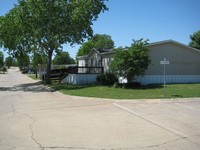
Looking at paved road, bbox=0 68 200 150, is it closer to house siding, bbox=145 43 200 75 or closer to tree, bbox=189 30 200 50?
house siding, bbox=145 43 200 75

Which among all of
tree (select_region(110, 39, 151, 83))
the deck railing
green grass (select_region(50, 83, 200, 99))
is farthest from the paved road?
Result: the deck railing

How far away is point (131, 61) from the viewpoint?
22.4 meters

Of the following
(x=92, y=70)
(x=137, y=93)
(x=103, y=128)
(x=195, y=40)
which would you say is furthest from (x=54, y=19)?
(x=195, y=40)

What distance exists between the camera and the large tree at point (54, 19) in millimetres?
26312

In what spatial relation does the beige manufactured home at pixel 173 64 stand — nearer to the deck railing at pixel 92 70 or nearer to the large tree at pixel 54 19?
the deck railing at pixel 92 70

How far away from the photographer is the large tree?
86.3ft

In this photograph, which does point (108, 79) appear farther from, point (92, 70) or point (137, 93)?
point (137, 93)

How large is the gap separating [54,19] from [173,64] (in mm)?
12371

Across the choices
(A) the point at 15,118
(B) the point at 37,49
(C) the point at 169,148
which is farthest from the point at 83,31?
(C) the point at 169,148

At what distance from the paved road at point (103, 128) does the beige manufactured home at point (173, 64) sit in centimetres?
1267

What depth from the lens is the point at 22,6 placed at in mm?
27266

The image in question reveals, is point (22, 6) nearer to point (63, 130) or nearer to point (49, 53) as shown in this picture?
point (49, 53)

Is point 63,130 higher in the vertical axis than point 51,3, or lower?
lower

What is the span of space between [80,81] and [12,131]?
2053cm
